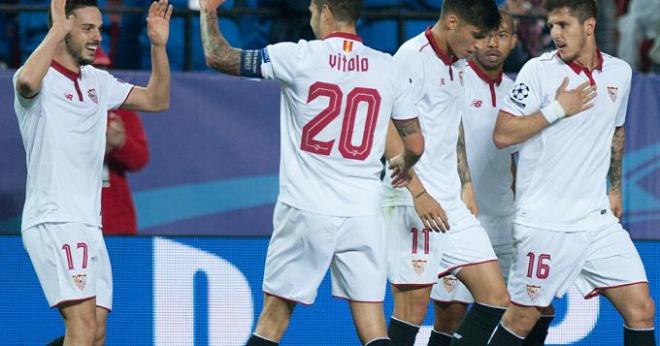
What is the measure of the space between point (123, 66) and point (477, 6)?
3170 millimetres

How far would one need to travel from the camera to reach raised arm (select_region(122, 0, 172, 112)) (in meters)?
7.68

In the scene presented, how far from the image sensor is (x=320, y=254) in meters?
7.36

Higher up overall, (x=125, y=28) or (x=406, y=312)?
(x=125, y=28)

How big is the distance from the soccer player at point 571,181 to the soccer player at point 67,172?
83.2 inches

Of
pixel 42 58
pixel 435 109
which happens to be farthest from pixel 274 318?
pixel 42 58

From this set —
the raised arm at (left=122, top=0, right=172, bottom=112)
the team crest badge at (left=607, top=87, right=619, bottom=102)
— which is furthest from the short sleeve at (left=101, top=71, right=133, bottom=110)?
the team crest badge at (left=607, top=87, right=619, bottom=102)

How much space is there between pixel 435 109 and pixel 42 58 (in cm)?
207

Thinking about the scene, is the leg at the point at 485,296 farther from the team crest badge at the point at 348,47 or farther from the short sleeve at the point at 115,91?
the short sleeve at the point at 115,91

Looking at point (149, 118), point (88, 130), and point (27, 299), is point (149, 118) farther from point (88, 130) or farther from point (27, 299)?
point (88, 130)

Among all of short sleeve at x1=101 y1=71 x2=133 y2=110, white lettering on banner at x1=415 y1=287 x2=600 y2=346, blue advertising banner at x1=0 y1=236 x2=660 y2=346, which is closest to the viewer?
short sleeve at x1=101 y1=71 x2=133 y2=110

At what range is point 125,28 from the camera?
10375mm

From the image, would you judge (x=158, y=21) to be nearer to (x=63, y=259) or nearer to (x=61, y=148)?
(x=61, y=148)

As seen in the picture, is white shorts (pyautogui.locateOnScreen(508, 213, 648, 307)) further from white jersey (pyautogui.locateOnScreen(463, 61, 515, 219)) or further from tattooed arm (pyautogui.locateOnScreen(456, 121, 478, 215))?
white jersey (pyautogui.locateOnScreen(463, 61, 515, 219))

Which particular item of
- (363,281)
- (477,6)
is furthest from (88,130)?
(477,6)
